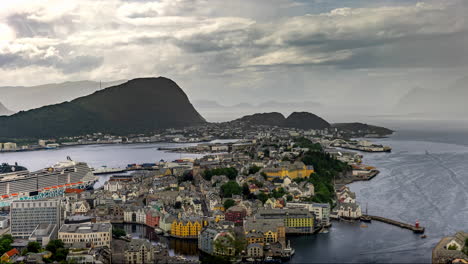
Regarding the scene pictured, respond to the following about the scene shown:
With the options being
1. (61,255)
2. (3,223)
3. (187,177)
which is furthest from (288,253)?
(187,177)

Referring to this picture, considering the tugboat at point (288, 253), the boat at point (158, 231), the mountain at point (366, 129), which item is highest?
the mountain at point (366, 129)

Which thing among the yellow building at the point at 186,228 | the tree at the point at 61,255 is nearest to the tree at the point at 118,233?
the yellow building at the point at 186,228

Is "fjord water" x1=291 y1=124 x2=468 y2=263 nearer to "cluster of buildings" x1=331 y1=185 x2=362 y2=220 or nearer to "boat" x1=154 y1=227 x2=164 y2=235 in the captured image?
"cluster of buildings" x1=331 y1=185 x2=362 y2=220

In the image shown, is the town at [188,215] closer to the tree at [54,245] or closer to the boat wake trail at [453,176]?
the tree at [54,245]

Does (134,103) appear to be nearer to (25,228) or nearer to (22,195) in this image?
(22,195)

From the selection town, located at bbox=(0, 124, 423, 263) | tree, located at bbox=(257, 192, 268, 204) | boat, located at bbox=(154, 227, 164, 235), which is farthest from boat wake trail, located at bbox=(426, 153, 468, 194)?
boat, located at bbox=(154, 227, 164, 235)

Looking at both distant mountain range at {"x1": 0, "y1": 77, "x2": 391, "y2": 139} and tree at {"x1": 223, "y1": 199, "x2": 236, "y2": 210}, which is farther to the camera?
distant mountain range at {"x1": 0, "y1": 77, "x2": 391, "y2": 139}
